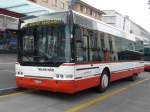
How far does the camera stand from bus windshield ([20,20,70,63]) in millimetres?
9039

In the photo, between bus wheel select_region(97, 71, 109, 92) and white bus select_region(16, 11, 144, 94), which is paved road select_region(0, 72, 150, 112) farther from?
white bus select_region(16, 11, 144, 94)

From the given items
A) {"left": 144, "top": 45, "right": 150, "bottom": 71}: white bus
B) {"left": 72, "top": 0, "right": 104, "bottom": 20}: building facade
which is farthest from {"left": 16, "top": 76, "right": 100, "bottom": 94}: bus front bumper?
{"left": 72, "top": 0, "right": 104, "bottom": 20}: building facade

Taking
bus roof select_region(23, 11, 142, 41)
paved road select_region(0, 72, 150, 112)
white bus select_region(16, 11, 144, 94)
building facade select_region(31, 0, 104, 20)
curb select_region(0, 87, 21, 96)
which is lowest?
Result: paved road select_region(0, 72, 150, 112)

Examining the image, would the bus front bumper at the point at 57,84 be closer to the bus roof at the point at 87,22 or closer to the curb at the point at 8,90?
the curb at the point at 8,90

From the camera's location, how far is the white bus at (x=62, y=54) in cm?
893

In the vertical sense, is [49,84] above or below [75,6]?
below

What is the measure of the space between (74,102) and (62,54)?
5.18 ft

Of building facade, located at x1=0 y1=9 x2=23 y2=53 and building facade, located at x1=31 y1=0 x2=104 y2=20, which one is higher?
building facade, located at x1=31 y1=0 x2=104 y2=20

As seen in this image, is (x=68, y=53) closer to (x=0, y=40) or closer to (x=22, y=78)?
(x=22, y=78)

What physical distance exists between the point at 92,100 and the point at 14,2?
49.3ft

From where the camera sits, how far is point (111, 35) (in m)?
12.5

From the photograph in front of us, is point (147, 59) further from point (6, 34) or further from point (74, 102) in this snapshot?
point (74, 102)

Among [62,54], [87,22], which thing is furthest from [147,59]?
[62,54]

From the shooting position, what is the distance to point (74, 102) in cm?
914
